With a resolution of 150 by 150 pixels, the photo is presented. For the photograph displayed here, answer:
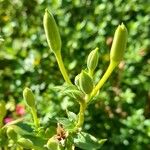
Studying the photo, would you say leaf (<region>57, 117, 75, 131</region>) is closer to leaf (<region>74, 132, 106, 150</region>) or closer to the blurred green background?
leaf (<region>74, 132, 106, 150</region>)

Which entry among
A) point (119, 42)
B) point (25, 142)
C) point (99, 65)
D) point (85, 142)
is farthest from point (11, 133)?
point (99, 65)

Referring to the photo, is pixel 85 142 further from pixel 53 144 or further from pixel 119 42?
pixel 119 42

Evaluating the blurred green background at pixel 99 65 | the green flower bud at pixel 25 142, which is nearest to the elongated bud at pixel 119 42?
the green flower bud at pixel 25 142

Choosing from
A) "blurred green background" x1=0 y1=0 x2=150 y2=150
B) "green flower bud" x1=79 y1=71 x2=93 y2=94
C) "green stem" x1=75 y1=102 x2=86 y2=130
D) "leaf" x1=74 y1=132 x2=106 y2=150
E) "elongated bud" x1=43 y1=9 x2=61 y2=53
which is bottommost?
"leaf" x1=74 y1=132 x2=106 y2=150

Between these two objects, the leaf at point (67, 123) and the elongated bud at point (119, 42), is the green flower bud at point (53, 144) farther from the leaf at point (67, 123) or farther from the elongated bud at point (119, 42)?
the elongated bud at point (119, 42)

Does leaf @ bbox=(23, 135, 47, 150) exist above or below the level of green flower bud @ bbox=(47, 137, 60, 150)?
above

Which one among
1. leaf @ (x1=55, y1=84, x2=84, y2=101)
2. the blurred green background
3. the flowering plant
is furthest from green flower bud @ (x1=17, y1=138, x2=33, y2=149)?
the blurred green background

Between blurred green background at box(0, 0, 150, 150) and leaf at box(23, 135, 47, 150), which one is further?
blurred green background at box(0, 0, 150, 150)
